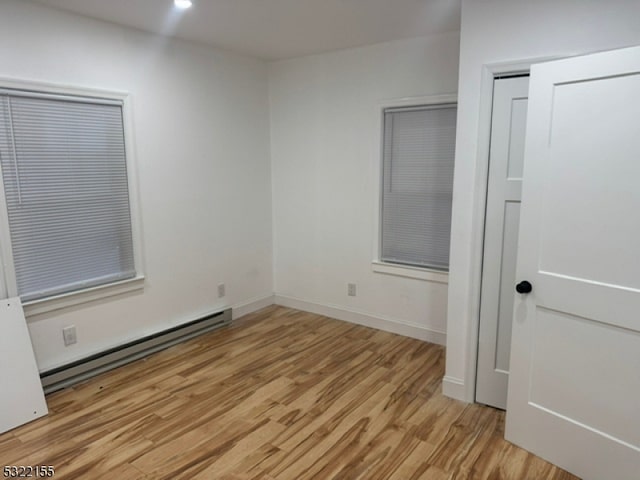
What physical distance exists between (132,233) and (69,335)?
0.89 metres

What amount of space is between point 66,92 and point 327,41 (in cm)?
211

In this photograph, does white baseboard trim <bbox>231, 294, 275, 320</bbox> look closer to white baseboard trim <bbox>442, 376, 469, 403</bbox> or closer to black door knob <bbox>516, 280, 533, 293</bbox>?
white baseboard trim <bbox>442, 376, 469, 403</bbox>

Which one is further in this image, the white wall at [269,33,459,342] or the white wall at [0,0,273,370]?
the white wall at [269,33,459,342]

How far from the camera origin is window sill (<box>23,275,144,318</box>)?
2.93m

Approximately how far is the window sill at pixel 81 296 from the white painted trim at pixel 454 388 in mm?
2529

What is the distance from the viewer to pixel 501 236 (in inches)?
104

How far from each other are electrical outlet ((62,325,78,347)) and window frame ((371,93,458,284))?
2583mm

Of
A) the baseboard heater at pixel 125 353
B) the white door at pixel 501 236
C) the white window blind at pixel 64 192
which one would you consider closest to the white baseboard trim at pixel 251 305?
the baseboard heater at pixel 125 353

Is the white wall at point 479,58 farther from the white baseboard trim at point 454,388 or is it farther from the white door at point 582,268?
the white door at point 582,268

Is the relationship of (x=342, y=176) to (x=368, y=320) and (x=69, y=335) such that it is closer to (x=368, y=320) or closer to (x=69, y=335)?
Answer: (x=368, y=320)

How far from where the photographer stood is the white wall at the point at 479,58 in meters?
2.15

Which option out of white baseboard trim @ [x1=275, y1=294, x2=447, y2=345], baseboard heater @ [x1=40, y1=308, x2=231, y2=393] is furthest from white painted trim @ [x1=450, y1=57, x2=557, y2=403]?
baseboard heater @ [x1=40, y1=308, x2=231, y2=393]

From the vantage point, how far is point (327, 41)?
Answer: 371cm

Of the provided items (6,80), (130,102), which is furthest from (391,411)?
(6,80)
